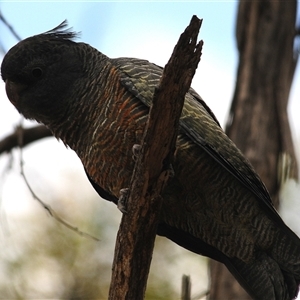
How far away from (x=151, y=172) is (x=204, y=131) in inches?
39.2

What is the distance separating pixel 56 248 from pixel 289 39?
14.3 feet

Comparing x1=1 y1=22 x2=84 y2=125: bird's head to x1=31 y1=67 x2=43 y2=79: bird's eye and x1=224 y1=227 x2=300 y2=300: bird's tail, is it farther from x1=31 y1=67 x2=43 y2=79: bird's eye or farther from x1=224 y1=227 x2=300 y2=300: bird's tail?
x1=224 y1=227 x2=300 y2=300: bird's tail

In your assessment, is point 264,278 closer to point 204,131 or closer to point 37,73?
point 204,131

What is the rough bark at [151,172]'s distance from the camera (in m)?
4.50

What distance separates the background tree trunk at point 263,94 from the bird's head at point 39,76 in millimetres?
3122

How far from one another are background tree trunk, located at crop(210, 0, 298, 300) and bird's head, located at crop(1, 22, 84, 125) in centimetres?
312

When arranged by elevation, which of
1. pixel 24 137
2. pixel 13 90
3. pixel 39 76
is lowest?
pixel 13 90

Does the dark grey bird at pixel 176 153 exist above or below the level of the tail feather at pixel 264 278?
above

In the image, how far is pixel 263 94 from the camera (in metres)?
8.68

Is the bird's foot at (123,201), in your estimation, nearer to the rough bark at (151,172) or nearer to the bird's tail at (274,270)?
the rough bark at (151,172)

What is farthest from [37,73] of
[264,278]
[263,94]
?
[263,94]

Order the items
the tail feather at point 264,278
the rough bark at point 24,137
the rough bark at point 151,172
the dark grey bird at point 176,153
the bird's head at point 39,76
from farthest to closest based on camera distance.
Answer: the rough bark at point 24,137, the tail feather at point 264,278, the bird's head at point 39,76, the dark grey bird at point 176,153, the rough bark at point 151,172

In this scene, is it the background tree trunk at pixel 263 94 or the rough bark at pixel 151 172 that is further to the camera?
the background tree trunk at pixel 263 94

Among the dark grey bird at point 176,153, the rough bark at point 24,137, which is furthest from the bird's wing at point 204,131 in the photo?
the rough bark at point 24,137
